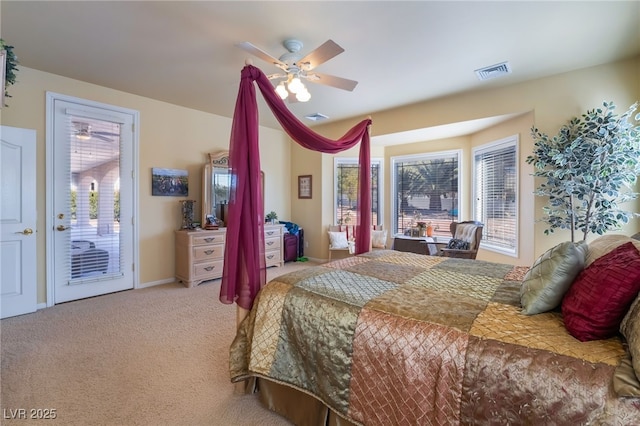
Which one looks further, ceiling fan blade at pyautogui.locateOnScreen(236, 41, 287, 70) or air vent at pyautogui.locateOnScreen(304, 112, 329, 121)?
air vent at pyautogui.locateOnScreen(304, 112, 329, 121)

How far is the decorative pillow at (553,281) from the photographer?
1409 mm

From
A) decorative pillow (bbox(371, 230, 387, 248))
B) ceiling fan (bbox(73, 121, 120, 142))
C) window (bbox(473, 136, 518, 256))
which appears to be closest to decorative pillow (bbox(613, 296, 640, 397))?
window (bbox(473, 136, 518, 256))

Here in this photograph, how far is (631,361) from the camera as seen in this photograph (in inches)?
38.3

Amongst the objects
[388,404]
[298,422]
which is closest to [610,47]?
[388,404]

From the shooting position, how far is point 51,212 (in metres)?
3.50

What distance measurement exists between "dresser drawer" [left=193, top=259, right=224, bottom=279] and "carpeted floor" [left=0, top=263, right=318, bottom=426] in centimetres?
81

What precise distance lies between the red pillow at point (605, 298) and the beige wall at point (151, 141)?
15.5ft

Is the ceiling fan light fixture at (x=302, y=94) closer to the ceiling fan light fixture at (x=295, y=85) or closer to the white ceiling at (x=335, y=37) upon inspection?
the ceiling fan light fixture at (x=295, y=85)

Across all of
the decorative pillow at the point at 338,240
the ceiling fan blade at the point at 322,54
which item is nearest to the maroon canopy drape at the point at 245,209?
the ceiling fan blade at the point at 322,54

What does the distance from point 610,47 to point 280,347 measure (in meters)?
4.05

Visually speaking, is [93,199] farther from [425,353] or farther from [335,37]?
[425,353]

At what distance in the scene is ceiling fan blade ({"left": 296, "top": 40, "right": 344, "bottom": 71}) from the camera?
221 cm

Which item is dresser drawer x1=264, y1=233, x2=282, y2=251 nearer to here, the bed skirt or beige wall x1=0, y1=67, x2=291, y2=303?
beige wall x1=0, y1=67, x2=291, y2=303

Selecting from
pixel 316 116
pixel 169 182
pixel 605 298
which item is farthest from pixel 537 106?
pixel 169 182
